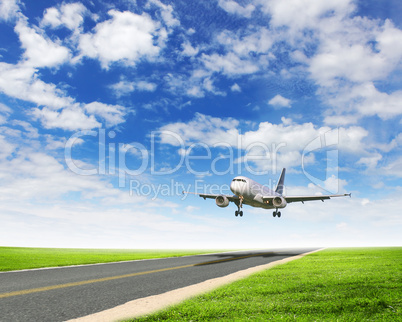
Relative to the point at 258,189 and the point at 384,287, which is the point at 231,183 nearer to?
the point at 258,189

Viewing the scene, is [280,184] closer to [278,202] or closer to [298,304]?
[278,202]

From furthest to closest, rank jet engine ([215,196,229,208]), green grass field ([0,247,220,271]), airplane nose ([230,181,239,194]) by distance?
jet engine ([215,196,229,208]), airplane nose ([230,181,239,194]), green grass field ([0,247,220,271])

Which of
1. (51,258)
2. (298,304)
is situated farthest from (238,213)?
(298,304)

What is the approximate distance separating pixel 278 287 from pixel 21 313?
5321 millimetres

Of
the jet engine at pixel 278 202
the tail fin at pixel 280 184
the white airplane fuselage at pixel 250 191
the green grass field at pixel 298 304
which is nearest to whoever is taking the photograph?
the green grass field at pixel 298 304

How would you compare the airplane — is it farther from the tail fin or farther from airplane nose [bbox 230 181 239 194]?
the tail fin

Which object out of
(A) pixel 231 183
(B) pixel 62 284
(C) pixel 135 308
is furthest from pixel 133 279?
(A) pixel 231 183

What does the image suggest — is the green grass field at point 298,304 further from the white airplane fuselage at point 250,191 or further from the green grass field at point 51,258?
the white airplane fuselage at point 250,191

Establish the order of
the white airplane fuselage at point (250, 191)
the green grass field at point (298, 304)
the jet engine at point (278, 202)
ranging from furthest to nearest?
1. the jet engine at point (278, 202)
2. the white airplane fuselage at point (250, 191)
3. the green grass field at point (298, 304)

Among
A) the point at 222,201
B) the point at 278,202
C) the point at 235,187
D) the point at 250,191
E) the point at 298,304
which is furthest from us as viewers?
the point at 278,202

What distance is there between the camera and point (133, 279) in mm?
9328

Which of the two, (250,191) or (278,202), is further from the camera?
(278,202)

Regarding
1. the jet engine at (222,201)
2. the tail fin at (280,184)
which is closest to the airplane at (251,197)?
the jet engine at (222,201)

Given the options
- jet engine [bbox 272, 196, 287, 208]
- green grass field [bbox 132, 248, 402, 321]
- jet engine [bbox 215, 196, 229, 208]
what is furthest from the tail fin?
green grass field [bbox 132, 248, 402, 321]
